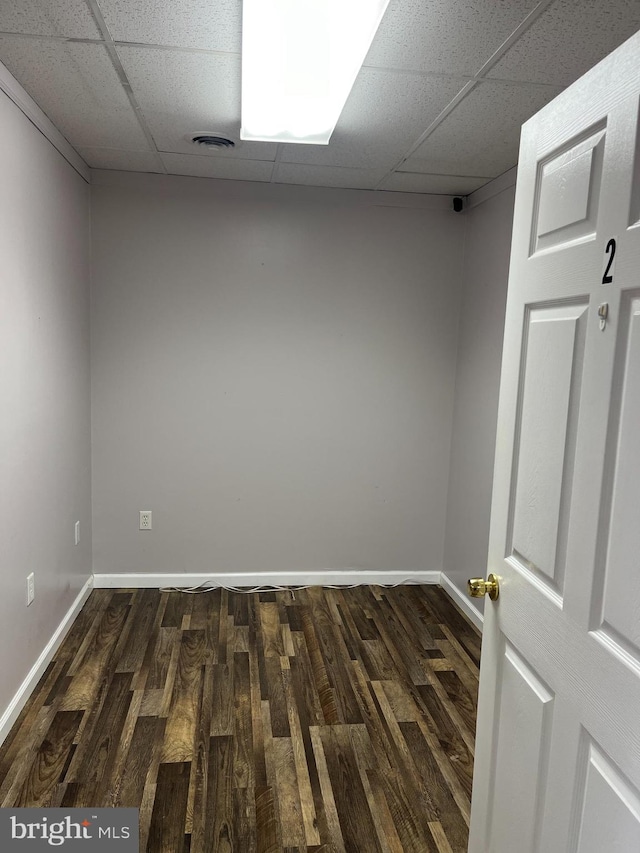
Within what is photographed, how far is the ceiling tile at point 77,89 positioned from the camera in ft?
6.45

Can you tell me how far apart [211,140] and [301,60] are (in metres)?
0.98

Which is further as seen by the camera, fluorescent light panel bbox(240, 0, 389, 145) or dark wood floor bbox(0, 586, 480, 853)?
dark wood floor bbox(0, 586, 480, 853)

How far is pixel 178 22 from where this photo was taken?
1.74m

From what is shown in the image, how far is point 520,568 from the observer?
1.39 m

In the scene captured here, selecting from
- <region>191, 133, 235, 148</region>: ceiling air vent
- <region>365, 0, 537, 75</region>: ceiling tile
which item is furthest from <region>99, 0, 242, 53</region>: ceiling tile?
<region>191, 133, 235, 148</region>: ceiling air vent

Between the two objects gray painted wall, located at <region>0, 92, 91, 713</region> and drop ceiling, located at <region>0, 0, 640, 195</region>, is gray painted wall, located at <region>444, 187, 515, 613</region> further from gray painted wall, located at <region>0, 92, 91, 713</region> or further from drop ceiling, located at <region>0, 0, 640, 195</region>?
gray painted wall, located at <region>0, 92, 91, 713</region>

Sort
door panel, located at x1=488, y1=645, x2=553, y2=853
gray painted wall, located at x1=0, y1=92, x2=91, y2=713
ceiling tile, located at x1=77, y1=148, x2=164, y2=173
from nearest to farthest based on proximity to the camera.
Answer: door panel, located at x1=488, y1=645, x2=553, y2=853, gray painted wall, located at x1=0, y1=92, x2=91, y2=713, ceiling tile, located at x1=77, y1=148, x2=164, y2=173

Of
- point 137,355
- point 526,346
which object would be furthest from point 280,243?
point 526,346

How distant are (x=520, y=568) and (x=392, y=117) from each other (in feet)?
6.03

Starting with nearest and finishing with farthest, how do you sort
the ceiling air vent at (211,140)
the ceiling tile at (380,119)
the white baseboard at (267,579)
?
the ceiling tile at (380,119) < the ceiling air vent at (211,140) < the white baseboard at (267,579)

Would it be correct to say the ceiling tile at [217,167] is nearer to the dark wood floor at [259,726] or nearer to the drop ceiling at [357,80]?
the drop ceiling at [357,80]

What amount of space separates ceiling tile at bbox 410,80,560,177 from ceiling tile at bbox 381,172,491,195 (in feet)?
0.31

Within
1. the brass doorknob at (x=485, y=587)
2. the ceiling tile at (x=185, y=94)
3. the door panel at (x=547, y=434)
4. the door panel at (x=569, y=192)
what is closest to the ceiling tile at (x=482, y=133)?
the ceiling tile at (x=185, y=94)

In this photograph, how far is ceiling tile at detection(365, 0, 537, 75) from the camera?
5.25 ft
